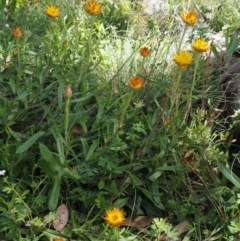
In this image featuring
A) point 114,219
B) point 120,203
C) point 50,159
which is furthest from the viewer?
point 120,203

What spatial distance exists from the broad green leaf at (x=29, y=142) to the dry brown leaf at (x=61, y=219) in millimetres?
275

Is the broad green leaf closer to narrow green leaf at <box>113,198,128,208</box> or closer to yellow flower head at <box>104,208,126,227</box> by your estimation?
narrow green leaf at <box>113,198,128,208</box>

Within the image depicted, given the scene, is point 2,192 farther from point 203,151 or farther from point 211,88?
point 211,88

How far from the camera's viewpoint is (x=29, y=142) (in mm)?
2070

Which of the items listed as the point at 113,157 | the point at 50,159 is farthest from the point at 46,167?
the point at 113,157

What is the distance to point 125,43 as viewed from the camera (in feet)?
10.7

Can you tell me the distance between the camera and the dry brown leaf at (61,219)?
2006 millimetres

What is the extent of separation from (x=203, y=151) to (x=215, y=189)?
0.19 metres

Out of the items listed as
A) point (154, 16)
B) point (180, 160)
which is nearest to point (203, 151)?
point (180, 160)

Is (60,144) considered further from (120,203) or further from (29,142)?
(120,203)

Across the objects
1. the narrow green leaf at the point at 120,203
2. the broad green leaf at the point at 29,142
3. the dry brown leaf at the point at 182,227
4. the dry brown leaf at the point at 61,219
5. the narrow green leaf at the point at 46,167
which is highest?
→ the broad green leaf at the point at 29,142

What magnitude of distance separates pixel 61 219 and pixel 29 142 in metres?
0.33

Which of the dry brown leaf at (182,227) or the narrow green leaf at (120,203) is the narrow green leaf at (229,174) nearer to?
the dry brown leaf at (182,227)

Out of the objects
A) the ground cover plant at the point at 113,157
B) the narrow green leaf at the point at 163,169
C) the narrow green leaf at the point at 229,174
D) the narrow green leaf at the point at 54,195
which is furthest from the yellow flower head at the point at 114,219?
the narrow green leaf at the point at 229,174
